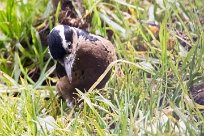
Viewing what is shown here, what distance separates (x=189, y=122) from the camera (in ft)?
9.90

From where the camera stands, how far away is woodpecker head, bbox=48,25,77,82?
149 inches

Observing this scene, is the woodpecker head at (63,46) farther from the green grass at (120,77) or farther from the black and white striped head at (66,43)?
the green grass at (120,77)

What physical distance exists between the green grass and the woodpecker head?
0.21 meters

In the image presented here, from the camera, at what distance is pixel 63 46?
3.81 m

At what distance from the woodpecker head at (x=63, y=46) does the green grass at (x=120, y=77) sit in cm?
21

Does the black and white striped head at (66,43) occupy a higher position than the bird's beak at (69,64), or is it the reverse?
the black and white striped head at (66,43)

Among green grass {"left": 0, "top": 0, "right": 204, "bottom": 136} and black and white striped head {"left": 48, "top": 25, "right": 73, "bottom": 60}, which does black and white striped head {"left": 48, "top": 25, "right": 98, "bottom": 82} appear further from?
green grass {"left": 0, "top": 0, "right": 204, "bottom": 136}

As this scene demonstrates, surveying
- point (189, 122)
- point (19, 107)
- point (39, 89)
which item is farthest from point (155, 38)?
point (189, 122)

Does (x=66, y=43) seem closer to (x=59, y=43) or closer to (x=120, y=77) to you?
(x=59, y=43)

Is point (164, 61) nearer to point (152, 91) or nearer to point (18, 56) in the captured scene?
point (152, 91)

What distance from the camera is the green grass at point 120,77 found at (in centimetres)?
317

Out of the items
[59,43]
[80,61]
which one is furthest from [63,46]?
[80,61]

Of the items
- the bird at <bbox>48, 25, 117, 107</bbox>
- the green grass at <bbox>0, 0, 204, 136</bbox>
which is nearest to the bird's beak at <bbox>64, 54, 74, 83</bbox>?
the bird at <bbox>48, 25, 117, 107</bbox>

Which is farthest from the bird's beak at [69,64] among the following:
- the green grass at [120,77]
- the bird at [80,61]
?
the green grass at [120,77]
